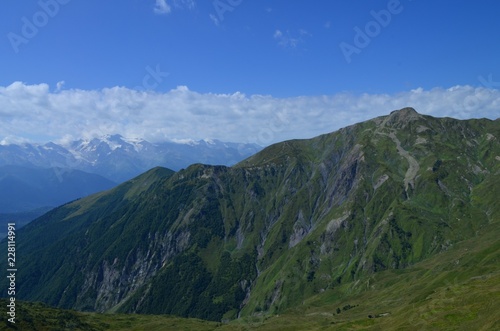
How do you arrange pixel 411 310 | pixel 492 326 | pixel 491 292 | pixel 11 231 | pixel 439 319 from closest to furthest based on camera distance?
pixel 11 231, pixel 492 326, pixel 439 319, pixel 491 292, pixel 411 310

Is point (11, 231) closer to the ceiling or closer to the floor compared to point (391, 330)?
closer to the ceiling

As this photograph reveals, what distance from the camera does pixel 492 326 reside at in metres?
138

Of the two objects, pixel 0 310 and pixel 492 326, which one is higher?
pixel 0 310

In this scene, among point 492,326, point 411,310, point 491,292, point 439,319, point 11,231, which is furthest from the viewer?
point 411,310

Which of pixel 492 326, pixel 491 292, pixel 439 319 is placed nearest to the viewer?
pixel 492 326

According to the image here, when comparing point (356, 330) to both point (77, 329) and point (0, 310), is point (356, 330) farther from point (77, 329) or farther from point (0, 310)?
point (0, 310)

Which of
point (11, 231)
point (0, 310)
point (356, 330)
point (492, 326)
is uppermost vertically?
point (11, 231)

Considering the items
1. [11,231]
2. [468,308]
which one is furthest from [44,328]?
[468,308]

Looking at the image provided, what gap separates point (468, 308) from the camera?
171000mm

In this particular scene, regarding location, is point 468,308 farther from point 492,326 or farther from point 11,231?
point 11,231

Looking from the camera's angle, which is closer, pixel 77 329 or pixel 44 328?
pixel 44 328

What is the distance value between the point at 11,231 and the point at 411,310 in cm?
17393

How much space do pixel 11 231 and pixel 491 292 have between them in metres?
190

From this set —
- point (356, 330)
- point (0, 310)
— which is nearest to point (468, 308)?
point (356, 330)
